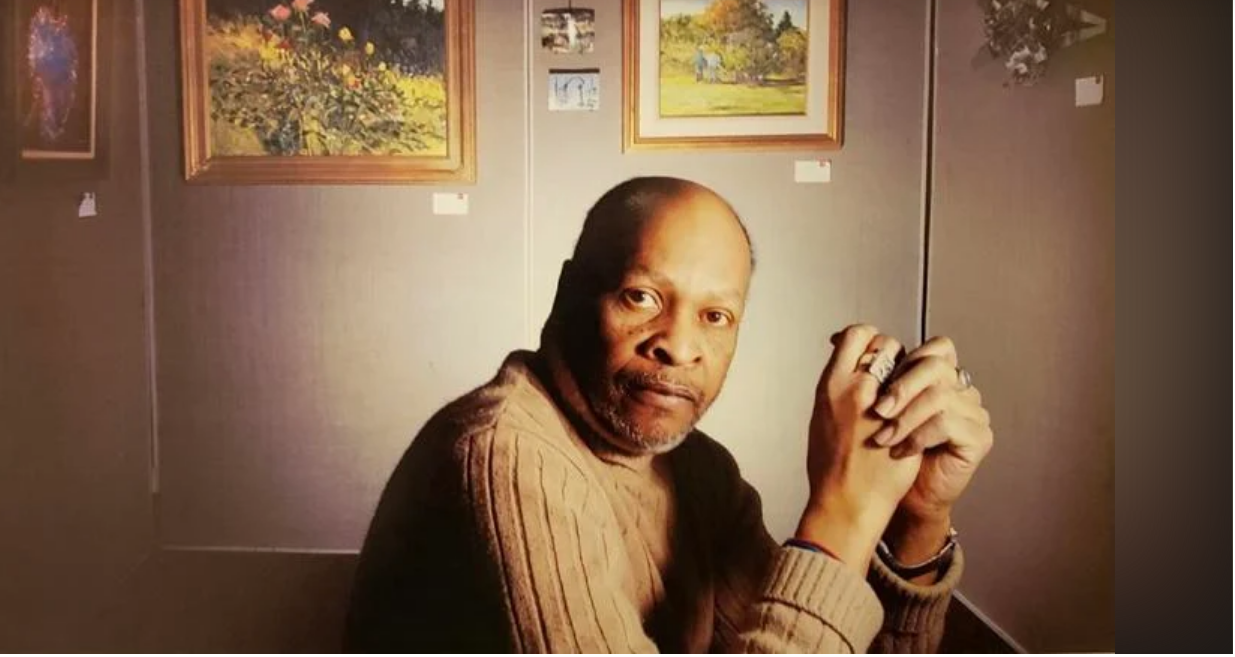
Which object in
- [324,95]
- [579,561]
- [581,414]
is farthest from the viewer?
[324,95]

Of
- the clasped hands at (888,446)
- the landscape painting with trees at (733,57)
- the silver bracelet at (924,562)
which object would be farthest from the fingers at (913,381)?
the landscape painting with trees at (733,57)

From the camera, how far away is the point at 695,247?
1.82 metres

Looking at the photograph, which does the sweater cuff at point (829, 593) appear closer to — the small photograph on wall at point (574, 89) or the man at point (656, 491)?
the man at point (656, 491)

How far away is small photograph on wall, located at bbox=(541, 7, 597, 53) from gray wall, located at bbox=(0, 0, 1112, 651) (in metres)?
0.02

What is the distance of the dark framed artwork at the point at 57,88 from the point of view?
1.81 meters

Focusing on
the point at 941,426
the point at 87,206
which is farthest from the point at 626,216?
the point at 87,206

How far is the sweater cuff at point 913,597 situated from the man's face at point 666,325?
0.39 metres

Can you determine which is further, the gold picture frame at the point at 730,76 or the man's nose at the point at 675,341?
the gold picture frame at the point at 730,76

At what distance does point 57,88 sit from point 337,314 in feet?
1.83

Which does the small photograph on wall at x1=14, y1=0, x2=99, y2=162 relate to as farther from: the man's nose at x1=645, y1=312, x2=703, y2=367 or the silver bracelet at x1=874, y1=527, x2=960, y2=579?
the silver bracelet at x1=874, y1=527, x2=960, y2=579

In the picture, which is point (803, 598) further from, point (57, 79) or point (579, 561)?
point (57, 79)

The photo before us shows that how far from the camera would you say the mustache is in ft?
5.90

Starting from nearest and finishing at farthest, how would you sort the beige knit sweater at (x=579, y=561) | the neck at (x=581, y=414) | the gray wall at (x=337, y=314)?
the beige knit sweater at (x=579, y=561) → the neck at (x=581, y=414) → the gray wall at (x=337, y=314)

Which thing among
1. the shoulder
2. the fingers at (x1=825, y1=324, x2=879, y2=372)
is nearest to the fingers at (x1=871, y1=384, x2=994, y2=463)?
the fingers at (x1=825, y1=324, x2=879, y2=372)
